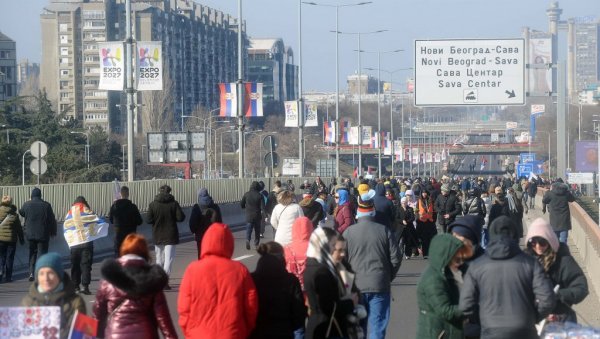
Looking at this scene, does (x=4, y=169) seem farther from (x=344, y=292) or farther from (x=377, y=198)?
(x=344, y=292)

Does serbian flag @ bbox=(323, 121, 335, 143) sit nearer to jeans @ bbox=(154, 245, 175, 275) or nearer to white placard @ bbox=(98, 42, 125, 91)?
white placard @ bbox=(98, 42, 125, 91)

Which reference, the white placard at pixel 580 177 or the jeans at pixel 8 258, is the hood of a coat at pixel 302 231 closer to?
the jeans at pixel 8 258

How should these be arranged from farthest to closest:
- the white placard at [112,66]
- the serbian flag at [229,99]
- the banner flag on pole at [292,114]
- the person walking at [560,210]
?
the banner flag on pole at [292,114] < the serbian flag at [229,99] < the white placard at [112,66] < the person walking at [560,210]

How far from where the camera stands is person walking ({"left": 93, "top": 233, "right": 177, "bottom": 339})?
809 centimetres

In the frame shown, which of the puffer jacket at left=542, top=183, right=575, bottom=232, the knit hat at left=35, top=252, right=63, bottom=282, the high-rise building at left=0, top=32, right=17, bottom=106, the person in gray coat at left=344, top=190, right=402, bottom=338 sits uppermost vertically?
the high-rise building at left=0, top=32, right=17, bottom=106

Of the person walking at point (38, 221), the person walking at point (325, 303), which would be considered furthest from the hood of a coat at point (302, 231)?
the person walking at point (38, 221)

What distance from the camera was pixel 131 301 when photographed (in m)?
8.15

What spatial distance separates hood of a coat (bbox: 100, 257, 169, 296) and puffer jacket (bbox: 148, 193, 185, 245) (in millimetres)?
11266

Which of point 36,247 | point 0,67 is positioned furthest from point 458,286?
point 0,67

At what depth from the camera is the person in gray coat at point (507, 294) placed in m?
8.04

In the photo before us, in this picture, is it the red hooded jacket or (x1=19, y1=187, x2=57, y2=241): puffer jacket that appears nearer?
the red hooded jacket

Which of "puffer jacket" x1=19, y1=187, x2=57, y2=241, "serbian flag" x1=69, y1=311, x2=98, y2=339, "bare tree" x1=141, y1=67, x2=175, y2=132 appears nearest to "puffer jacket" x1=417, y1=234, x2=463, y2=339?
"serbian flag" x1=69, y1=311, x2=98, y2=339

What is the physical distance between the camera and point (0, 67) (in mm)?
128750

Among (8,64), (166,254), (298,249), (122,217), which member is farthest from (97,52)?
(298,249)
